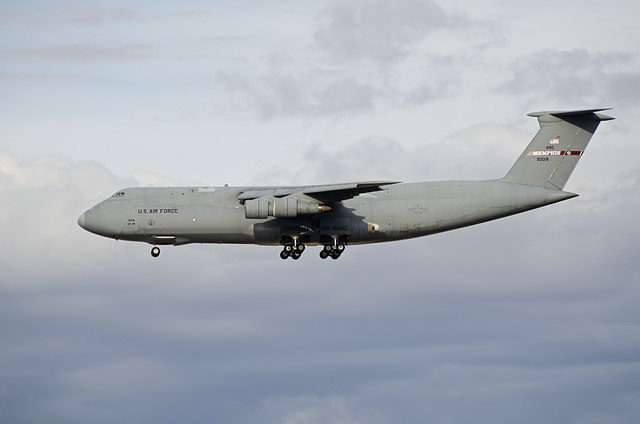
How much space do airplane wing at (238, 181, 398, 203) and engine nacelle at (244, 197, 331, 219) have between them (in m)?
0.57

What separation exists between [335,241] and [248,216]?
3755 mm

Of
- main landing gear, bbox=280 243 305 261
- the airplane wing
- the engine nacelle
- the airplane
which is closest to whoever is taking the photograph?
the airplane wing

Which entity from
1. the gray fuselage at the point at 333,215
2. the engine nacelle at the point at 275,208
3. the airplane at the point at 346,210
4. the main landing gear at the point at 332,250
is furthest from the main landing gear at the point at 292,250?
the engine nacelle at the point at 275,208

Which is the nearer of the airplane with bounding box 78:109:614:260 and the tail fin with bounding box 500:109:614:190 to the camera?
the airplane with bounding box 78:109:614:260

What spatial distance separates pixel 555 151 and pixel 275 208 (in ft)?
38.3

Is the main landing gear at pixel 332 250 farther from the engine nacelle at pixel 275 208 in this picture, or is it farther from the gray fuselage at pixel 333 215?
the engine nacelle at pixel 275 208

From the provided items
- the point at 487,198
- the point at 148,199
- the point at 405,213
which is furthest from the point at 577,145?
the point at 148,199

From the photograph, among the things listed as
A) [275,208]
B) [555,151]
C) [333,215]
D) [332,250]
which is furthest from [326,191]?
[555,151]

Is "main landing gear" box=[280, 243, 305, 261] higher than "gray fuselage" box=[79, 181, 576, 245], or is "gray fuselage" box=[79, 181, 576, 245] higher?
"gray fuselage" box=[79, 181, 576, 245]

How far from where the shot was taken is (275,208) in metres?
34.3

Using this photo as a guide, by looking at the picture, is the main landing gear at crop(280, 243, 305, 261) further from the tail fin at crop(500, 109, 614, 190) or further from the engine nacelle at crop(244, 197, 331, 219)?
the tail fin at crop(500, 109, 614, 190)

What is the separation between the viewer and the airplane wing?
33938mm

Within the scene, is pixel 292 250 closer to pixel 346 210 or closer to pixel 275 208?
pixel 346 210

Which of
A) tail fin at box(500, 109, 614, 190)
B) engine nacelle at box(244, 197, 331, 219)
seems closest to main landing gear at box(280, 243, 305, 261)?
engine nacelle at box(244, 197, 331, 219)
